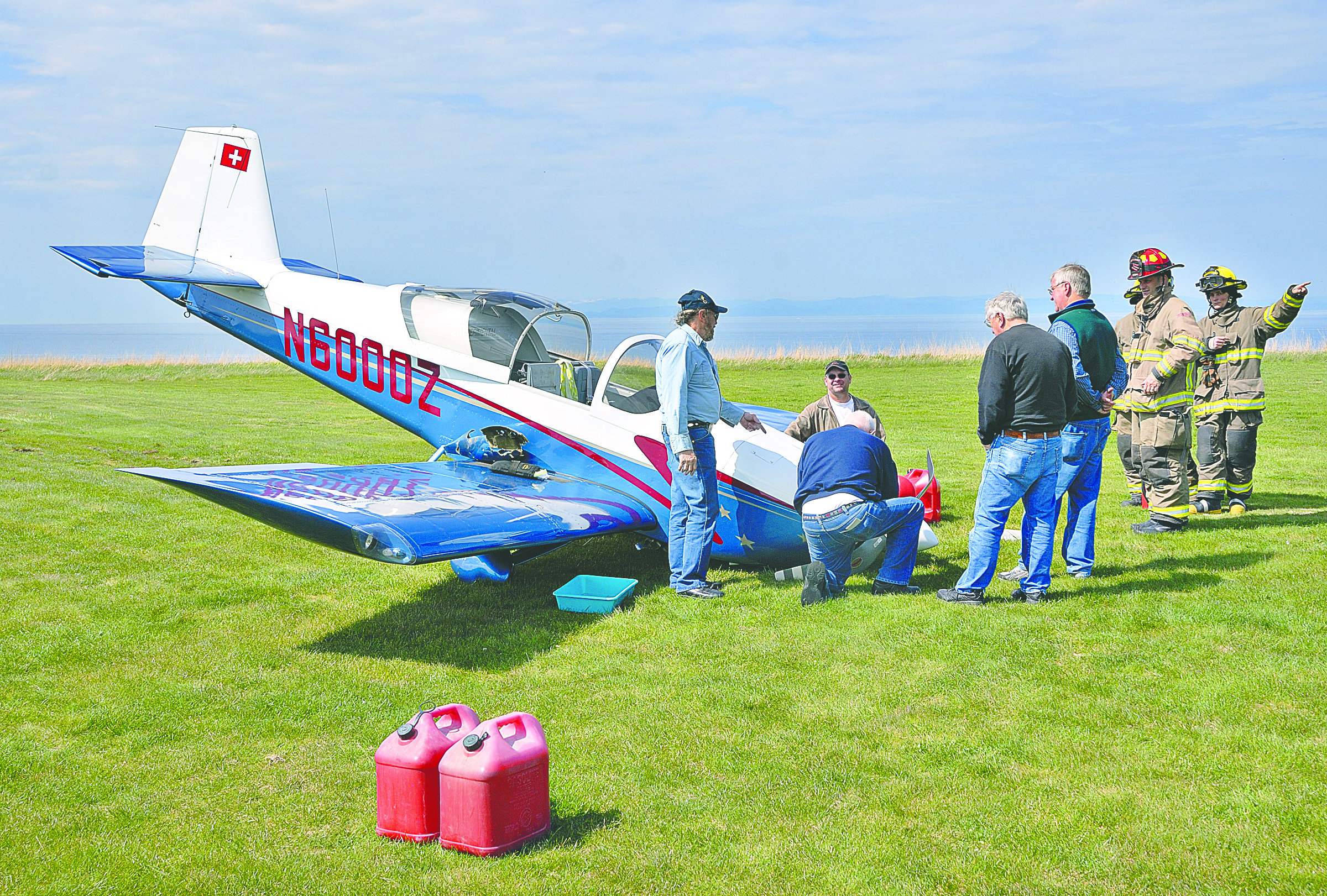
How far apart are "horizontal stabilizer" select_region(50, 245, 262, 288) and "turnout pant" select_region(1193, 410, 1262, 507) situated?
9.97m

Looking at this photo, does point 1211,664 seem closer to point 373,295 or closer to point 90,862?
point 90,862

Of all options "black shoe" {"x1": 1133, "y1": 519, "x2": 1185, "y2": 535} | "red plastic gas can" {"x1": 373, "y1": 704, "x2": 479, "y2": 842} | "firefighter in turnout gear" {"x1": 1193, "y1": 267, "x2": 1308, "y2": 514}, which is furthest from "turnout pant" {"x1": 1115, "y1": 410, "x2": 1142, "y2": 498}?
"red plastic gas can" {"x1": 373, "y1": 704, "x2": 479, "y2": 842}

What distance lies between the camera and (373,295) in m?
8.96

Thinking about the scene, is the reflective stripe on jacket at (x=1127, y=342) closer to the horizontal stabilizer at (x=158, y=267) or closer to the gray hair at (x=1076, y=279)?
the gray hair at (x=1076, y=279)

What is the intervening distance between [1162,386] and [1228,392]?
1488 mm

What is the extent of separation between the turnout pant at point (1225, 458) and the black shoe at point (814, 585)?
524 centimetres

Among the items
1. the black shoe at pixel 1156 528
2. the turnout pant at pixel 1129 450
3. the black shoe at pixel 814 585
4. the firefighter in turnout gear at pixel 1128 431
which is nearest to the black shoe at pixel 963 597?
the black shoe at pixel 814 585

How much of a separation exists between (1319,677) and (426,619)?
5256mm

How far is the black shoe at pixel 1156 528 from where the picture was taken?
8398mm

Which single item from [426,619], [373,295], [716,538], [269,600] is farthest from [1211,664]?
[373,295]

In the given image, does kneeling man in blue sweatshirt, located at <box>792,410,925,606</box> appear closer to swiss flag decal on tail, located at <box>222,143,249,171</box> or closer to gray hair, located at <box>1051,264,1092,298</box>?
gray hair, located at <box>1051,264,1092,298</box>

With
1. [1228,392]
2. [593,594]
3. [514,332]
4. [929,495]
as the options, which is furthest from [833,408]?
[1228,392]

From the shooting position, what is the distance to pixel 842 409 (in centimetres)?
751

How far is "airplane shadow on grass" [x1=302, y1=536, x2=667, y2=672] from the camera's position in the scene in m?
5.63
